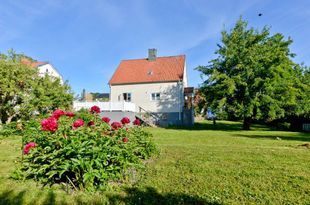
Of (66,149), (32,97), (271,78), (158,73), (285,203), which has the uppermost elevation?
(158,73)

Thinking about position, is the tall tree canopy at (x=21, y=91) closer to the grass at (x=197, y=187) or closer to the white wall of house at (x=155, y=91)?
the grass at (x=197, y=187)

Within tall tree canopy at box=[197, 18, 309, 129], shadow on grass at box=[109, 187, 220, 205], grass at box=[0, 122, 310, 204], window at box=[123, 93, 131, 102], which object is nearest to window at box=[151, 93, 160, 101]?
window at box=[123, 93, 131, 102]

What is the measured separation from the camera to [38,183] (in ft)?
13.6

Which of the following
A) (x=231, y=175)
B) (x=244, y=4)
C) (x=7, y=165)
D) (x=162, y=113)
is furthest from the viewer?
(x=162, y=113)

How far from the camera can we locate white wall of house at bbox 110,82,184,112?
2534cm

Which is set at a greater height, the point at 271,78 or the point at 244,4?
the point at 244,4

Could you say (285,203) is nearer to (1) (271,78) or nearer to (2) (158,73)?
(1) (271,78)

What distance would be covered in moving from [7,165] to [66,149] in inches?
122

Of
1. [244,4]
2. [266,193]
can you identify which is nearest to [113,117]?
[244,4]

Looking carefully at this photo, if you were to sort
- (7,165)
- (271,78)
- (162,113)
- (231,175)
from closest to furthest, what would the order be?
(231,175) → (7,165) → (271,78) → (162,113)

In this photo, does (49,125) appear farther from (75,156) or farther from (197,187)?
(197,187)

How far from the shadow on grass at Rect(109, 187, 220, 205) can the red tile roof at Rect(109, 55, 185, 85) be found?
72.0 feet

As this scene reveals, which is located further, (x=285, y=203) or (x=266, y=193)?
(x=266, y=193)

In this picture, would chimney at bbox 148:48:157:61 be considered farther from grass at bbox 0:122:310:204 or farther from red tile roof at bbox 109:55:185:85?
grass at bbox 0:122:310:204
